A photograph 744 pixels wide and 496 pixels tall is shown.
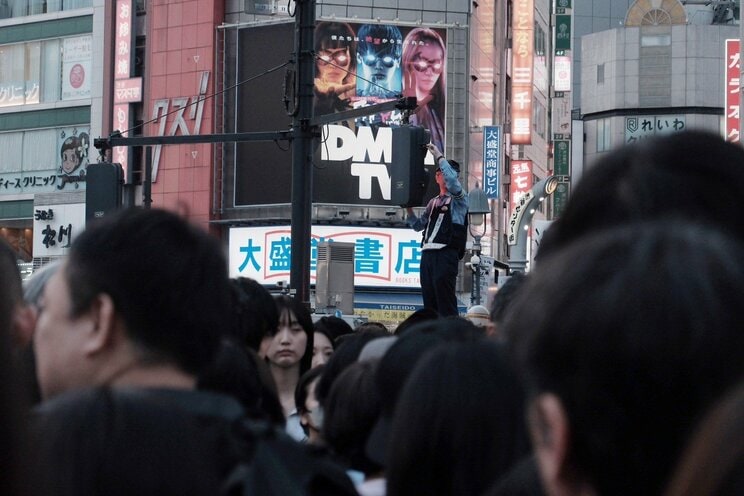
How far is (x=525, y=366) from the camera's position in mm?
1526

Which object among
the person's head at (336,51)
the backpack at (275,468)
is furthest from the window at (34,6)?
the backpack at (275,468)

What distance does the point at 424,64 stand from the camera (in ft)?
122

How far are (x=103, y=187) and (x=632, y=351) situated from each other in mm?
13440

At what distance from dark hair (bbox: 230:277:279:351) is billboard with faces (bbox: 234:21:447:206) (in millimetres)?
29780

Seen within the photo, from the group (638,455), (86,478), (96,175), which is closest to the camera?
(638,455)

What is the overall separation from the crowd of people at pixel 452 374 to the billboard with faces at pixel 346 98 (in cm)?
3230

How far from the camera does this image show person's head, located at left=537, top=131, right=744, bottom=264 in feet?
5.99

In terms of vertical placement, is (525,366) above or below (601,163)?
below

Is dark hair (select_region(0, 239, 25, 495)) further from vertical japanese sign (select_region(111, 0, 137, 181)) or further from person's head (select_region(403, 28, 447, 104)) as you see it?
vertical japanese sign (select_region(111, 0, 137, 181))

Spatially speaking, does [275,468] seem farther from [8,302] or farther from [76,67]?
[76,67]

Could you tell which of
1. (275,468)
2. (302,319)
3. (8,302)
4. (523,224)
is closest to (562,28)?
(523,224)

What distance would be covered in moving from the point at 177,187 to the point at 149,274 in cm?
3589

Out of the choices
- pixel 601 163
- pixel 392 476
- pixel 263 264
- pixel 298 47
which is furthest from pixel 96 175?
pixel 263 264

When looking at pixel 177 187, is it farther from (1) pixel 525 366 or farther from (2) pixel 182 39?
(1) pixel 525 366
